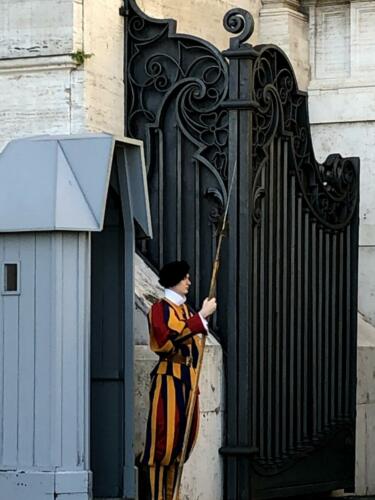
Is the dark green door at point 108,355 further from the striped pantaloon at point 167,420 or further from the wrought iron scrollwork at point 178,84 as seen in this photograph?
the wrought iron scrollwork at point 178,84

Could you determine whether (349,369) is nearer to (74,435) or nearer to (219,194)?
(219,194)

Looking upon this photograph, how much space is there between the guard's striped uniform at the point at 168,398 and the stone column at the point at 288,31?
3.84m

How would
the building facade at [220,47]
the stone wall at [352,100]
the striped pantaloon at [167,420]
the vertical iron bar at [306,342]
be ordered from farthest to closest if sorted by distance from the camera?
1. the stone wall at [352,100]
2. the vertical iron bar at [306,342]
3. the building facade at [220,47]
4. the striped pantaloon at [167,420]

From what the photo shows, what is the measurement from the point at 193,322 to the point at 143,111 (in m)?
1.98

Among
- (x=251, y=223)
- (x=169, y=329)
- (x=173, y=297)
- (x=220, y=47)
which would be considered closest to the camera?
(x=169, y=329)

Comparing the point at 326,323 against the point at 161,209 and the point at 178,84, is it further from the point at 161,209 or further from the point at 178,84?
the point at 178,84

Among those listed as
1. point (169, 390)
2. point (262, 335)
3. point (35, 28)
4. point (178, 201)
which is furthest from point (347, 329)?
point (35, 28)

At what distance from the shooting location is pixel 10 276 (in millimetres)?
8477

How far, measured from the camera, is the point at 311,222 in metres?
10.7

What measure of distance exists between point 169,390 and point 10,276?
3.69 feet

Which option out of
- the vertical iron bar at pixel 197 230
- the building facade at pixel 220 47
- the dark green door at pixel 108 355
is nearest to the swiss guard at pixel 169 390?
the dark green door at pixel 108 355

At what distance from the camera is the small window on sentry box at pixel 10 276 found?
27.7 ft

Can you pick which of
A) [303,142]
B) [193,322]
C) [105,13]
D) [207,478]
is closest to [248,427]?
[207,478]

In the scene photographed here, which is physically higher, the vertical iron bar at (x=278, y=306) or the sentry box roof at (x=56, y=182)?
the sentry box roof at (x=56, y=182)
